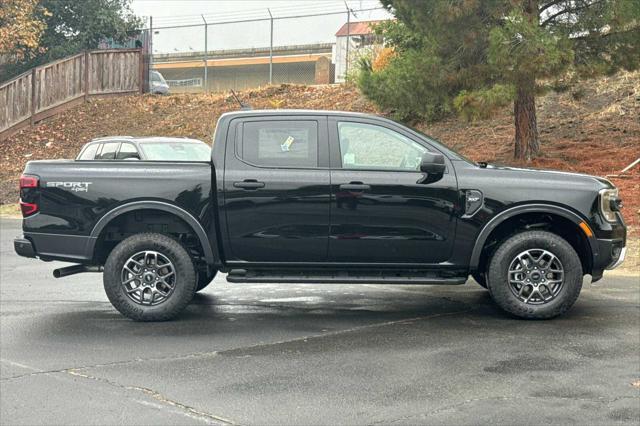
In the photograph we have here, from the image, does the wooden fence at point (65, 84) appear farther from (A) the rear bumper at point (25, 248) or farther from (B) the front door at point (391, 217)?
(B) the front door at point (391, 217)

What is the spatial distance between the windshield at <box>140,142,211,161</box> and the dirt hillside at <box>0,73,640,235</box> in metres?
6.61

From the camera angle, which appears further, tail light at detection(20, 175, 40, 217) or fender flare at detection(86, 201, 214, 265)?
tail light at detection(20, 175, 40, 217)

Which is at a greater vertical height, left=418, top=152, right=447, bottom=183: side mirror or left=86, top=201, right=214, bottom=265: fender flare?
left=418, top=152, right=447, bottom=183: side mirror

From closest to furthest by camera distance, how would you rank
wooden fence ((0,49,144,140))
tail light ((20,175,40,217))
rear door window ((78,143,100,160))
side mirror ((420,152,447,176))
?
side mirror ((420,152,447,176)) < tail light ((20,175,40,217)) < rear door window ((78,143,100,160)) < wooden fence ((0,49,144,140))

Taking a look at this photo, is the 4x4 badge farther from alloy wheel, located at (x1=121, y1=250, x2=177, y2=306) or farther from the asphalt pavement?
the asphalt pavement

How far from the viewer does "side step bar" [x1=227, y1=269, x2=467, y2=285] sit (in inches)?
324

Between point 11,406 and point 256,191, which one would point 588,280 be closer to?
point 256,191

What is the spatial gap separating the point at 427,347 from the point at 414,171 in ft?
5.87

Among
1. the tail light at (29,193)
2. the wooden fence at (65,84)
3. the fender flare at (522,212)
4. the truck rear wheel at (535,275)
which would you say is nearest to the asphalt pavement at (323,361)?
the truck rear wheel at (535,275)

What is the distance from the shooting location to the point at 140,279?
835 cm

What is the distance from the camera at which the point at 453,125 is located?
74.1ft

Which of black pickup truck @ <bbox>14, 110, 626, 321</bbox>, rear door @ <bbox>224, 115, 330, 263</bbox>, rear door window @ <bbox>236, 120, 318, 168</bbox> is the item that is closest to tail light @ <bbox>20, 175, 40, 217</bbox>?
black pickup truck @ <bbox>14, 110, 626, 321</bbox>

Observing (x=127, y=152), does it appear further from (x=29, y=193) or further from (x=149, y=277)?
(x=149, y=277)

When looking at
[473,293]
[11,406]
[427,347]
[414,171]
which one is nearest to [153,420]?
A: [11,406]
